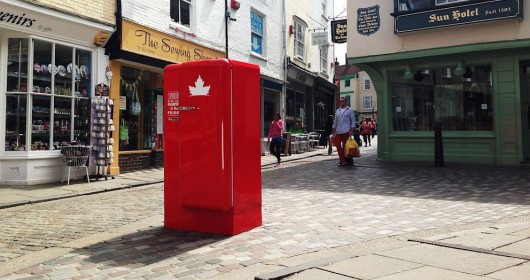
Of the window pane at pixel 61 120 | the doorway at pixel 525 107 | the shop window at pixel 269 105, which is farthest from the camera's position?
the shop window at pixel 269 105

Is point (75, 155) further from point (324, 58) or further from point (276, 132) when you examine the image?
point (324, 58)

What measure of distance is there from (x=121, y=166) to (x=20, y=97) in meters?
3.09

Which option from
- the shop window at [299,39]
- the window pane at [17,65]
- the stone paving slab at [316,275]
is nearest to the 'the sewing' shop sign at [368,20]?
the shop window at [299,39]

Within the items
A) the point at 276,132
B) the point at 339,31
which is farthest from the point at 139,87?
the point at 339,31

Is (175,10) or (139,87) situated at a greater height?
(175,10)

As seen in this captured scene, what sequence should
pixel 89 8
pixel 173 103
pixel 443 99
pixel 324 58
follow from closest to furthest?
pixel 173 103, pixel 89 8, pixel 443 99, pixel 324 58

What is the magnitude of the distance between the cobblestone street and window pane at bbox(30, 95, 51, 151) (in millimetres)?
2230

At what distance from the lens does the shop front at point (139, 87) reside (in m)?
11.4

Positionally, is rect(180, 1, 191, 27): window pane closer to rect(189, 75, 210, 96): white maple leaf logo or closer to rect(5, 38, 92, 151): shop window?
rect(5, 38, 92, 151): shop window

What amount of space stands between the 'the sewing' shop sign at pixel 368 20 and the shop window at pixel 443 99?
1.44m

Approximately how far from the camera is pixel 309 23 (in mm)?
22859

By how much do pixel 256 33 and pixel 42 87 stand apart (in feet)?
31.9

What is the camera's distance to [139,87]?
1265 centimetres

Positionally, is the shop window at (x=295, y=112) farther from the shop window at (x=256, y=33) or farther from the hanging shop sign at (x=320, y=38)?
the shop window at (x=256, y=33)
